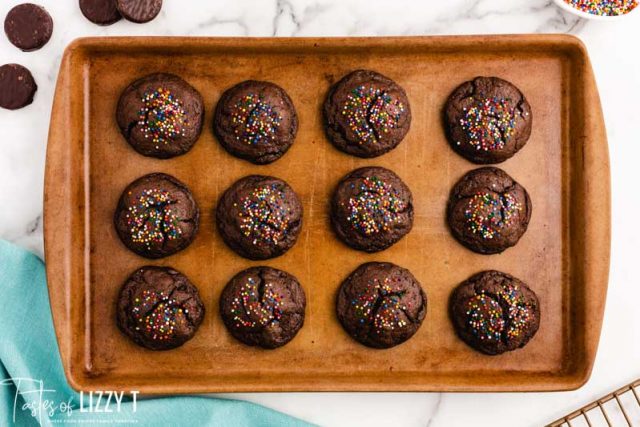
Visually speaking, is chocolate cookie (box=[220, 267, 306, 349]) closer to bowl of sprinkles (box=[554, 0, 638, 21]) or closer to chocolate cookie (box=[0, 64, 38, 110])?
chocolate cookie (box=[0, 64, 38, 110])

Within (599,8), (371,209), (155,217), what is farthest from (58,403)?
(599,8)

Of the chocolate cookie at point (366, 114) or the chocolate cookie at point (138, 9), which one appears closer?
the chocolate cookie at point (366, 114)

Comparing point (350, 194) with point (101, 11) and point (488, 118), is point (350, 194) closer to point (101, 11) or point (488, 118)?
point (488, 118)

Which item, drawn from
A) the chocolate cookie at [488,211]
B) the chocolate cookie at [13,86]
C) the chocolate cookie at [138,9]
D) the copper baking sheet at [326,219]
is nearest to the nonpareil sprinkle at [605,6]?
the copper baking sheet at [326,219]

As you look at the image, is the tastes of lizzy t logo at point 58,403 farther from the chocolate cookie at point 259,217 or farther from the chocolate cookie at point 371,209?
the chocolate cookie at point 371,209

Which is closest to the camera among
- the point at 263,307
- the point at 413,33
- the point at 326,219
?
the point at 263,307

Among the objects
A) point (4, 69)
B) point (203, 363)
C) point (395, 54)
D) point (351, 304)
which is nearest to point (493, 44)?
point (395, 54)

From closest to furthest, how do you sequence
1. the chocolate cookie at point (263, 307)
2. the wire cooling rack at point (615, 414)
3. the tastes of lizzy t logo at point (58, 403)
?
1. the chocolate cookie at point (263, 307)
2. the tastes of lizzy t logo at point (58, 403)
3. the wire cooling rack at point (615, 414)
